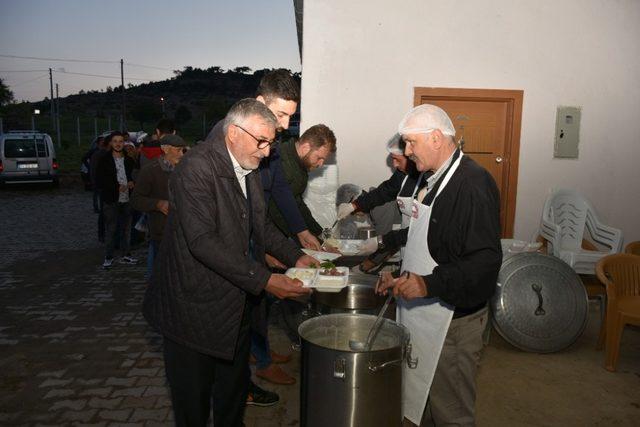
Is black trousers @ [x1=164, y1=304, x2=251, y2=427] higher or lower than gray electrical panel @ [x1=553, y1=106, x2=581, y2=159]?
lower

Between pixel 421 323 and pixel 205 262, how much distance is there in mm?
1360

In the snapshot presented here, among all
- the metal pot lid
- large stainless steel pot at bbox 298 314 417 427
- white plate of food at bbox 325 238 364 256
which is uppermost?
white plate of food at bbox 325 238 364 256

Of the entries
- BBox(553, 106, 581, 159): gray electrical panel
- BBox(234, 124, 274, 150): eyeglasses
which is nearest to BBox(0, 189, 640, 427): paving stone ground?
BBox(553, 106, 581, 159): gray electrical panel

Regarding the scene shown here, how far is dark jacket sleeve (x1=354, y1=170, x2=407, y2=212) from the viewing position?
588 cm

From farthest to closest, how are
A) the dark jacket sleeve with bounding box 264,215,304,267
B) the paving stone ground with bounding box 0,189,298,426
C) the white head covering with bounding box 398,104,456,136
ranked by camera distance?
the paving stone ground with bounding box 0,189,298,426 < the dark jacket sleeve with bounding box 264,215,304,267 < the white head covering with bounding box 398,104,456,136

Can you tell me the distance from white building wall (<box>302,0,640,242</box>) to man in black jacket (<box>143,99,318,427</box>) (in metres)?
4.47

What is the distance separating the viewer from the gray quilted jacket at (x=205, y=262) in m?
2.85

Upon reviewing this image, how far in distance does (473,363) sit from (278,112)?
6.96ft

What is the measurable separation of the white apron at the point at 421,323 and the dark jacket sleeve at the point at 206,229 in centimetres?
93

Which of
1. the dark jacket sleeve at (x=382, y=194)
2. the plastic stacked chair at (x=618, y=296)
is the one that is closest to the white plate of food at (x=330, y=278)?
the dark jacket sleeve at (x=382, y=194)

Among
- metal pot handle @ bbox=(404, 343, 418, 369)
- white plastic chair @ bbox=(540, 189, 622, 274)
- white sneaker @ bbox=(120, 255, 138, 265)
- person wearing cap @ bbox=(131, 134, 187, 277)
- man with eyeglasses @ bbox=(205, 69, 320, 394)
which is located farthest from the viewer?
white sneaker @ bbox=(120, 255, 138, 265)

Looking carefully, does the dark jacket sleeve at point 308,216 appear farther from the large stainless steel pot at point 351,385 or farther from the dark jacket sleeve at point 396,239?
the large stainless steel pot at point 351,385

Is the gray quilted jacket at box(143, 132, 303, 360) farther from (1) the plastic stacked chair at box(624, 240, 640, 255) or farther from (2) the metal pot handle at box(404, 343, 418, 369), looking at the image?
(1) the plastic stacked chair at box(624, 240, 640, 255)

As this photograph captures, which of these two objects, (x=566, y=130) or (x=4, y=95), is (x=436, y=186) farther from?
(x=4, y=95)
